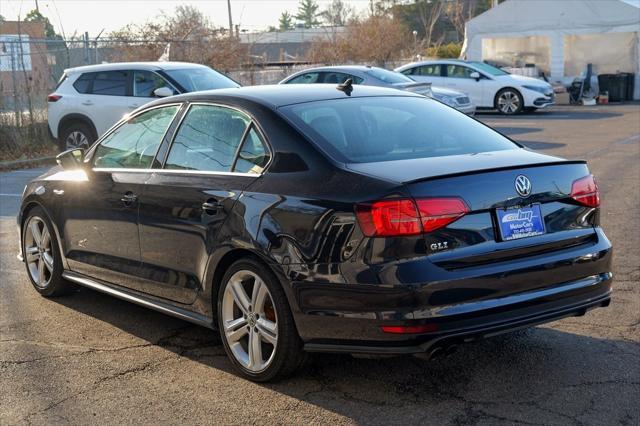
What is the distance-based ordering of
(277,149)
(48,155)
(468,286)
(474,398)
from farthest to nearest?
(48,155) < (277,149) < (474,398) < (468,286)

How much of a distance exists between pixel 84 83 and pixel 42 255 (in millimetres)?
9481

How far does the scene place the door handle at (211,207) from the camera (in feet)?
16.7

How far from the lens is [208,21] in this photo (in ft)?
101

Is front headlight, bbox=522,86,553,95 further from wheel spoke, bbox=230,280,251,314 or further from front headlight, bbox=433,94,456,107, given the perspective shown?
wheel spoke, bbox=230,280,251,314

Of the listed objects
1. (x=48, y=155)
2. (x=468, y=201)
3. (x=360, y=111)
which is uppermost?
(x=360, y=111)

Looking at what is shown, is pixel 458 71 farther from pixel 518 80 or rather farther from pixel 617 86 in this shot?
pixel 617 86

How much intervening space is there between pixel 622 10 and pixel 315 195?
28.3 meters

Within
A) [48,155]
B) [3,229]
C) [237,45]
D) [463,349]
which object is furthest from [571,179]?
[237,45]

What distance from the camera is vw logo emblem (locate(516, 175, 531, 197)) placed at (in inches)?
178

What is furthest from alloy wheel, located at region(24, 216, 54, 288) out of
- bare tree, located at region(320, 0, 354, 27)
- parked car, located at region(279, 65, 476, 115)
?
bare tree, located at region(320, 0, 354, 27)

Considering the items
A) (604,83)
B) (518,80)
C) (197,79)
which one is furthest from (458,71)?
(197,79)

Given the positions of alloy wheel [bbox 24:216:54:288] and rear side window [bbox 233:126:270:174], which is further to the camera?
alloy wheel [bbox 24:216:54:288]

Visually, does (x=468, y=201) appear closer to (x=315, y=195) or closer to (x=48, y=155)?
(x=315, y=195)

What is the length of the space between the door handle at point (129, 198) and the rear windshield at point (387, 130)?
1.25 meters
